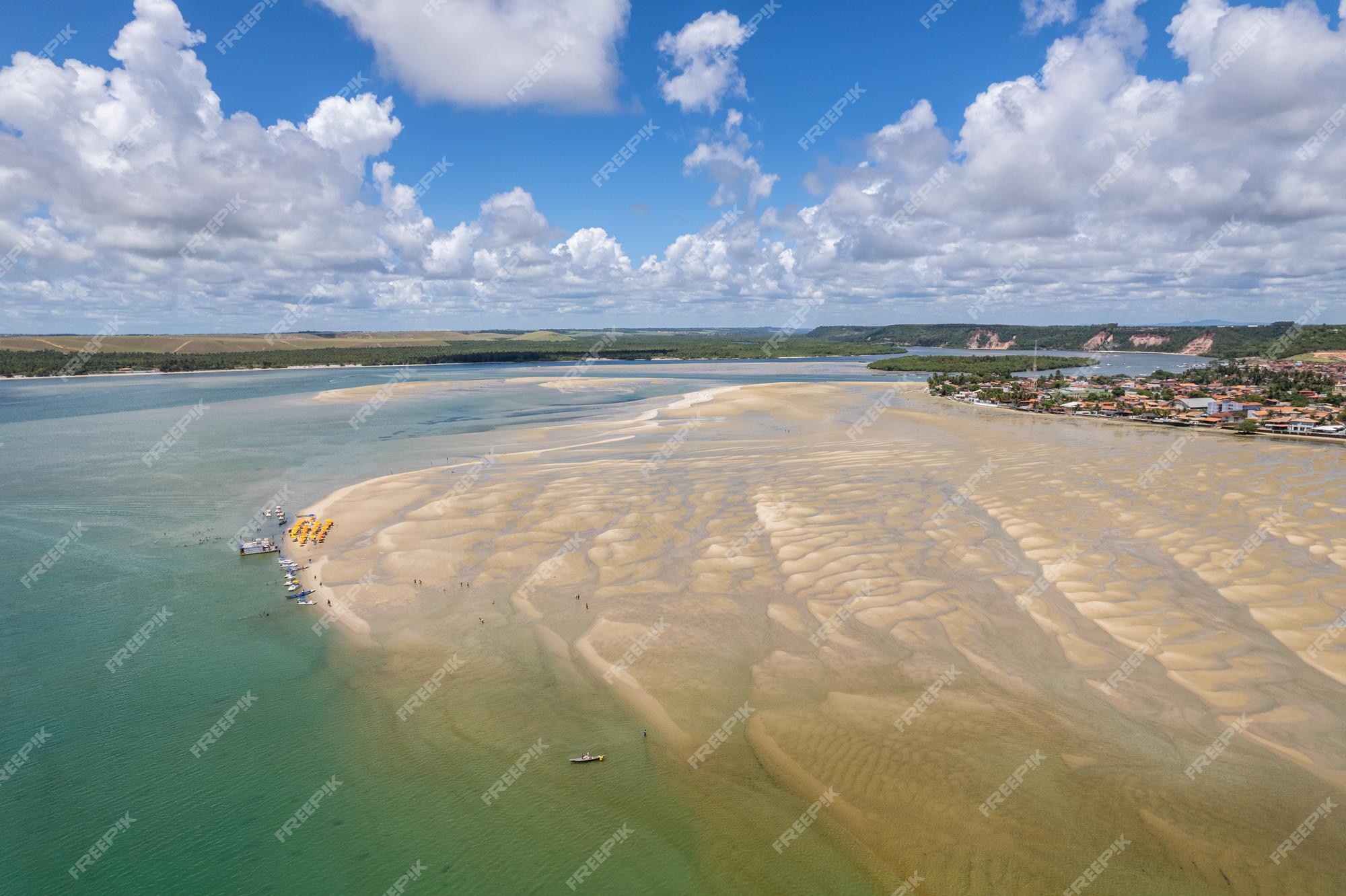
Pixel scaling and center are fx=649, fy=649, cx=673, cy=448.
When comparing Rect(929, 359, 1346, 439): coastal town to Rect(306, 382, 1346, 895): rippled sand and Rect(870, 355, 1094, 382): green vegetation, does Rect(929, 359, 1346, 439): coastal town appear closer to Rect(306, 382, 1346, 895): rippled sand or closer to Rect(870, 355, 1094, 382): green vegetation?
Rect(870, 355, 1094, 382): green vegetation

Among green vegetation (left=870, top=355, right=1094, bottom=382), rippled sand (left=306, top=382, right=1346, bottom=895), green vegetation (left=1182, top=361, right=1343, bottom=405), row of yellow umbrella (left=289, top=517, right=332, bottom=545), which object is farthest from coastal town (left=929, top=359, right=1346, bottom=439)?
row of yellow umbrella (left=289, top=517, right=332, bottom=545)

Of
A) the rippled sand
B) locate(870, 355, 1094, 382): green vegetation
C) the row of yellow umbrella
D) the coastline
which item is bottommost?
locate(870, 355, 1094, 382): green vegetation

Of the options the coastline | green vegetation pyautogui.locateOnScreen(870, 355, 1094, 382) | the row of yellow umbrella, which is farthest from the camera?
green vegetation pyautogui.locateOnScreen(870, 355, 1094, 382)

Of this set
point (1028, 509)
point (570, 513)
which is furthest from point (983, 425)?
point (570, 513)

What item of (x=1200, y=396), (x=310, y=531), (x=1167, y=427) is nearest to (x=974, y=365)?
(x=1200, y=396)

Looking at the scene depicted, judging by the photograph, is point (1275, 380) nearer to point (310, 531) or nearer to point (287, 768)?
point (310, 531)

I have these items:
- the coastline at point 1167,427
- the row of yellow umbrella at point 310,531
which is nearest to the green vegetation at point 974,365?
the coastline at point 1167,427

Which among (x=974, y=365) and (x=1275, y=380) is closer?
(x=1275, y=380)
